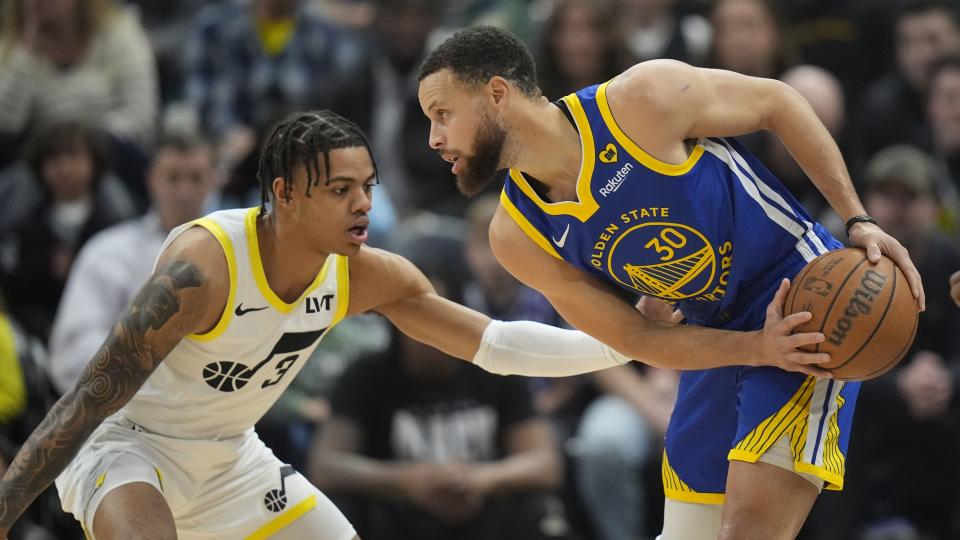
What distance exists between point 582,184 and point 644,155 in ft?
0.78

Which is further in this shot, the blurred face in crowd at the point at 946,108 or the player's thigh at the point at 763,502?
the blurred face in crowd at the point at 946,108

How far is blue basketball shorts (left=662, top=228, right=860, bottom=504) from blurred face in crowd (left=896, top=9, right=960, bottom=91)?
4.78 m

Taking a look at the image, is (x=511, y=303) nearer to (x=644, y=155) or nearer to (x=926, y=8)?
(x=926, y=8)

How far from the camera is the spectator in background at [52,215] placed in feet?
27.8

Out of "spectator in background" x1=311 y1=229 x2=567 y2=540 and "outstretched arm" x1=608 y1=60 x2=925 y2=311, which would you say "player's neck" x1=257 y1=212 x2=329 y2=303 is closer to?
"outstretched arm" x1=608 y1=60 x2=925 y2=311

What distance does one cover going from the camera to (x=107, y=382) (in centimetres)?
471

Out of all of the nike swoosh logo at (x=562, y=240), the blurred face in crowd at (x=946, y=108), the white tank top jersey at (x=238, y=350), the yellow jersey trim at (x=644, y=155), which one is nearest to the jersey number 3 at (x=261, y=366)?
the white tank top jersey at (x=238, y=350)

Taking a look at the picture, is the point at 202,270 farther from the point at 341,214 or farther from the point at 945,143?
the point at 945,143

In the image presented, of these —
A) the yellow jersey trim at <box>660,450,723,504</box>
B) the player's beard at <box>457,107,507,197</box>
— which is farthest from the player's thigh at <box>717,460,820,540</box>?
the player's beard at <box>457,107,507,197</box>

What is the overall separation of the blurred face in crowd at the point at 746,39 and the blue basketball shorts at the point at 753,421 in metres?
4.06

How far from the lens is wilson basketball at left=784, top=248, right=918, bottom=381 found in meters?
4.42

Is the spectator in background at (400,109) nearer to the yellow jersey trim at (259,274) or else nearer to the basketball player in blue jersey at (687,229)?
the yellow jersey trim at (259,274)

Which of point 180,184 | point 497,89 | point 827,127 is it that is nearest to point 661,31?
point 827,127

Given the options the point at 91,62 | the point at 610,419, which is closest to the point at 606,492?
the point at 610,419
